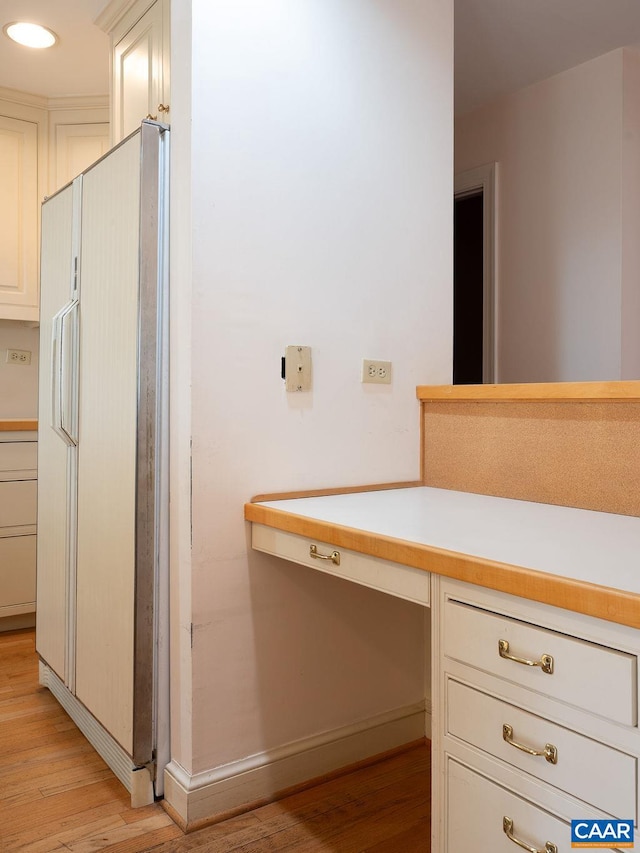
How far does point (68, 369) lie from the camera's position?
2182mm

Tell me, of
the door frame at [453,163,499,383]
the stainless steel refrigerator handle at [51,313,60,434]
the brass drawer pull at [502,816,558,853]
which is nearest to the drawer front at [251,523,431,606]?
the brass drawer pull at [502,816,558,853]

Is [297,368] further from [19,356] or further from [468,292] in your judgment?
[468,292]

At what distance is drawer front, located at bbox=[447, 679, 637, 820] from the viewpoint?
957 mm

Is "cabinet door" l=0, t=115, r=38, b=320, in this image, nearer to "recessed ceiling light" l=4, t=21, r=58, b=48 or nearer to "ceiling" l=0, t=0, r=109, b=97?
"ceiling" l=0, t=0, r=109, b=97

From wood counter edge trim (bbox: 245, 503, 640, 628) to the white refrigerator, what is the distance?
48cm

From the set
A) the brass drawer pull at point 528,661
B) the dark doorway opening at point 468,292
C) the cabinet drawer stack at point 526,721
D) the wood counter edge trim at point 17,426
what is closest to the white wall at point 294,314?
the cabinet drawer stack at point 526,721

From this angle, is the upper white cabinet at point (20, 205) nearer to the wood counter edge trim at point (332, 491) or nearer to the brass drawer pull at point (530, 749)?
the wood counter edge trim at point (332, 491)

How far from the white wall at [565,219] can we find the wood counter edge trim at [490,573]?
2052 millimetres

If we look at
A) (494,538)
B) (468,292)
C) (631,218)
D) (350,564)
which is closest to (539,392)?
(494,538)

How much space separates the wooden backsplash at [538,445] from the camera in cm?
160

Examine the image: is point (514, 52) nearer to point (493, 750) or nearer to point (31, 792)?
point (493, 750)

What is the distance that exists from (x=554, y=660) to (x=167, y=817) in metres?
1.19

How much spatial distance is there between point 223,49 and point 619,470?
1.42 m

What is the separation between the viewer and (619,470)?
1600mm
